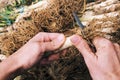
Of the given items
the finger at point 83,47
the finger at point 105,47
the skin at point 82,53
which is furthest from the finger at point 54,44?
the finger at point 105,47

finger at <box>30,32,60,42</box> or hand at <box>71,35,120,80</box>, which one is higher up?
finger at <box>30,32,60,42</box>

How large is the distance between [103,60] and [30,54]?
0.43 meters

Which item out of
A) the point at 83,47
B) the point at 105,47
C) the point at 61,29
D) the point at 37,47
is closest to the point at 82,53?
the point at 83,47

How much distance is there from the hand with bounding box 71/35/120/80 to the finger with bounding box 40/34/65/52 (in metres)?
0.16

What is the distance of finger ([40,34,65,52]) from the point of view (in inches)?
83.1

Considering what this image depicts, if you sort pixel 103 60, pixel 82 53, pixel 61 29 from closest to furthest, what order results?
pixel 103 60, pixel 82 53, pixel 61 29

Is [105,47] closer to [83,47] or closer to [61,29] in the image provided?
[83,47]

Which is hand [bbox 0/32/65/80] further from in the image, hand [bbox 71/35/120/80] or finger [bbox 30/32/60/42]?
hand [bbox 71/35/120/80]

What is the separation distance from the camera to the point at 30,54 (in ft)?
6.87

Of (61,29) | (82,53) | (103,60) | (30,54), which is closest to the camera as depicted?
(103,60)

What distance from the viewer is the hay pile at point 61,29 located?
2.38 m

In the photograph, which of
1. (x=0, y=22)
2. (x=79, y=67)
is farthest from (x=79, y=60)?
(x=0, y=22)

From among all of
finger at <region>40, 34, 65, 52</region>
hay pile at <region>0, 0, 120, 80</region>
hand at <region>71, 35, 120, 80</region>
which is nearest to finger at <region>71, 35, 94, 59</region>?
hand at <region>71, 35, 120, 80</region>

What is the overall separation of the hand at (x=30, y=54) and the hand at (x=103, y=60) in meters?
0.21
